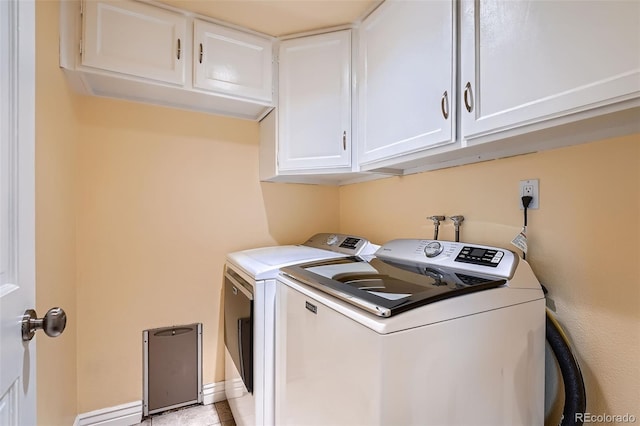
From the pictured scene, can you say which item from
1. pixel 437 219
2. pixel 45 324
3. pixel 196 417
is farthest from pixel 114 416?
pixel 437 219

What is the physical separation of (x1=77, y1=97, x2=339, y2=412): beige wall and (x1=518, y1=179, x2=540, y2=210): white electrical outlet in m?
1.50

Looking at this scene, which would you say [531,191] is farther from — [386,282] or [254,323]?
[254,323]

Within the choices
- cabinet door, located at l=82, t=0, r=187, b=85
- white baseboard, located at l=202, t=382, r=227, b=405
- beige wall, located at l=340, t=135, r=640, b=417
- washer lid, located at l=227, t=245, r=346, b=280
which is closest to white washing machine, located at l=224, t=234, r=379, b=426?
washer lid, located at l=227, t=245, r=346, b=280

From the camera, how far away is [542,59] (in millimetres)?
866

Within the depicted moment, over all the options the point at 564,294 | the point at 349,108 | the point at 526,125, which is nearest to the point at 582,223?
the point at 564,294

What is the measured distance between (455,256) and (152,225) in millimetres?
1672

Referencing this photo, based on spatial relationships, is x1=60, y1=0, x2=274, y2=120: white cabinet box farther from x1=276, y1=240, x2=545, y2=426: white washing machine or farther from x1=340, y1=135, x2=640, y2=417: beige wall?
x1=340, y1=135, x2=640, y2=417: beige wall

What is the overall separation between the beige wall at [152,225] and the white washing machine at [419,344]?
0.96m

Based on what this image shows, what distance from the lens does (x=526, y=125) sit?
35.8 inches

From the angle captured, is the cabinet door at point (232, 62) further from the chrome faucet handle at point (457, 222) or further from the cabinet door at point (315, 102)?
the chrome faucet handle at point (457, 222)

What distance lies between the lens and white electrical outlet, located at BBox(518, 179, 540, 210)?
1.13m

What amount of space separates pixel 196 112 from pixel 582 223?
203 cm

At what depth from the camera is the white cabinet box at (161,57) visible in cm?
141

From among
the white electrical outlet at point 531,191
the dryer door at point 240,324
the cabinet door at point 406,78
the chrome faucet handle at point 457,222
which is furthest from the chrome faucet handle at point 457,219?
the dryer door at point 240,324
